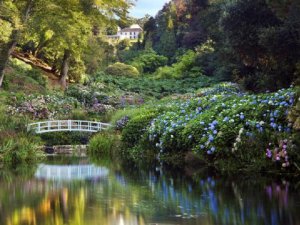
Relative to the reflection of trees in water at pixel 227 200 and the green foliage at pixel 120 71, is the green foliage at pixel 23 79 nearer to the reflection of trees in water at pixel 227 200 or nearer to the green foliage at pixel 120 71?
the green foliage at pixel 120 71

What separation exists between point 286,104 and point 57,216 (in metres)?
5.94

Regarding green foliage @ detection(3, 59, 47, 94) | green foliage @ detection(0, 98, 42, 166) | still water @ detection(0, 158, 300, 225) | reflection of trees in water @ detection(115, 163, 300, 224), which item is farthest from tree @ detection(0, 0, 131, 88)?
reflection of trees in water @ detection(115, 163, 300, 224)

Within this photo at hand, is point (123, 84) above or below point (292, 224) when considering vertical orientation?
above

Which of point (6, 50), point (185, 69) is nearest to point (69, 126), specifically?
point (6, 50)

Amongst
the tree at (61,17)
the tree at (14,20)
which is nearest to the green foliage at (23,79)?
the tree at (61,17)

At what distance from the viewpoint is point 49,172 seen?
12.6m

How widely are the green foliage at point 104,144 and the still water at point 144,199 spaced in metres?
7.13

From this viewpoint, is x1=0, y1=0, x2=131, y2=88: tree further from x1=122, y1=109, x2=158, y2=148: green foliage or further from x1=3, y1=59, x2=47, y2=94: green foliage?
x1=122, y1=109, x2=158, y2=148: green foliage

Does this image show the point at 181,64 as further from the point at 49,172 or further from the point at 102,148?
the point at 49,172

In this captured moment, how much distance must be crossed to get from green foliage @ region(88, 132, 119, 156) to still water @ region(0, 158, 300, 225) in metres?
7.13

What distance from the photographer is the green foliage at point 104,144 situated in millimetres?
19203

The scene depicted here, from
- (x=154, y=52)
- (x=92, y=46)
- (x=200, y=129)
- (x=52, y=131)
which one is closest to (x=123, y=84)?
(x=92, y=46)

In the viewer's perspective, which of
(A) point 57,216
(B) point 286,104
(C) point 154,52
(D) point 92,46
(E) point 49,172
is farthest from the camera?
(C) point 154,52

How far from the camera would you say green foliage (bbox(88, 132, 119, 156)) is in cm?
1920
